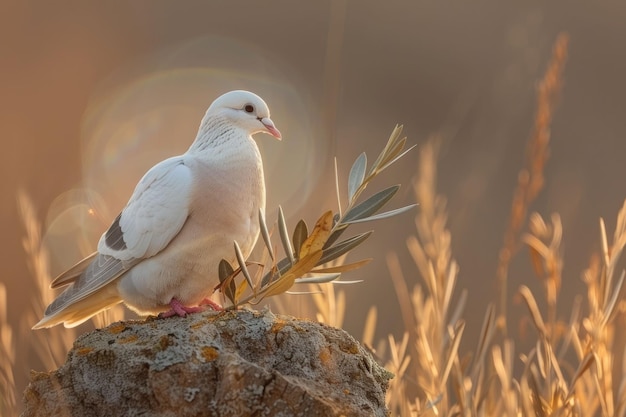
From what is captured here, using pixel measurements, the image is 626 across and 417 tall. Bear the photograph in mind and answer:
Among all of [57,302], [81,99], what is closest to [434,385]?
[57,302]

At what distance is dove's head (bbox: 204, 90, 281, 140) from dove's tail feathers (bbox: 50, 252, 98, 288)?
1.95 ft

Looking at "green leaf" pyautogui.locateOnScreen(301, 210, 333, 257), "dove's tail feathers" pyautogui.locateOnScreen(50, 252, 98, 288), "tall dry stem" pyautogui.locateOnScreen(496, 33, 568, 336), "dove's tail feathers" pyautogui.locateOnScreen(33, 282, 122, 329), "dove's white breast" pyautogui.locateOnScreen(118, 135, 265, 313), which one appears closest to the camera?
"green leaf" pyautogui.locateOnScreen(301, 210, 333, 257)

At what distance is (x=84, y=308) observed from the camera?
8.77ft

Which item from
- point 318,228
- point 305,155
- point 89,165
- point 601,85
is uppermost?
point 318,228

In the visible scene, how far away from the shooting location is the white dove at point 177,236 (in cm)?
246

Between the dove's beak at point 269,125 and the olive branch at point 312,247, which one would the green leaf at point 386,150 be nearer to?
the olive branch at point 312,247

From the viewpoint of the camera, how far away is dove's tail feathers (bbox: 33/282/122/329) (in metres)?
2.60

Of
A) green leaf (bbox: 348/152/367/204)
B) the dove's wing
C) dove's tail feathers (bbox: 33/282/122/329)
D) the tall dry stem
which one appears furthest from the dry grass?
dove's tail feathers (bbox: 33/282/122/329)

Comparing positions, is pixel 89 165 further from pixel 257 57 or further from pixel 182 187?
pixel 257 57

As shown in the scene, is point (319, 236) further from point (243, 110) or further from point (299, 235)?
point (243, 110)

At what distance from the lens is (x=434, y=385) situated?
257cm

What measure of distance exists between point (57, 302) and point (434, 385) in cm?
117

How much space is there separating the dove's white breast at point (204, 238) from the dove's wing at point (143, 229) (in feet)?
0.08

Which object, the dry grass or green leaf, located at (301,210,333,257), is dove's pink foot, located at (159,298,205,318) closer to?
green leaf, located at (301,210,333,257)
